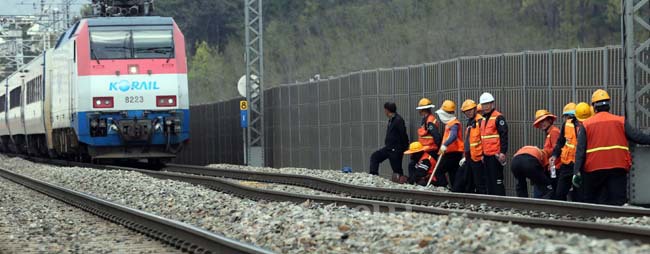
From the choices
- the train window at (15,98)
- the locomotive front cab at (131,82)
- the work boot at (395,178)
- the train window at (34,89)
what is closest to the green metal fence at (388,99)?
the work boot at (395,178)

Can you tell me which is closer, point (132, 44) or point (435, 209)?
point (435, 209)

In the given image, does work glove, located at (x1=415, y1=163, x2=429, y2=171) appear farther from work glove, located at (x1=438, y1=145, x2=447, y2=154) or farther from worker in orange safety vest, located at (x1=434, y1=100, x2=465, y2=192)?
work glove, located at (x1=438, y1=145, x2=447, y2=154)

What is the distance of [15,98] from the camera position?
43.1 m

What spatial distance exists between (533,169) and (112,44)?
1384 centimetres

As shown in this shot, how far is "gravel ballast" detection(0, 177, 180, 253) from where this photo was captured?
37.2 feet

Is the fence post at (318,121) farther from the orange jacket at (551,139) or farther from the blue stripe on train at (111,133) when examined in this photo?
the orange jacket at (551,139)

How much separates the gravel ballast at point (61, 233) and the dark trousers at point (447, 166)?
5.79 metres

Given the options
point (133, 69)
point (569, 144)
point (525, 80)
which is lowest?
point (569, 144)

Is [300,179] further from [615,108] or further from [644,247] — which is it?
[644,247]

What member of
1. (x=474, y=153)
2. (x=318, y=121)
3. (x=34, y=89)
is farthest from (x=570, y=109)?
(x=34, y=89)

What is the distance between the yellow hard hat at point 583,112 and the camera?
588 inches

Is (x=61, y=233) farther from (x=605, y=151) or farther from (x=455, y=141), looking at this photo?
(x=455, y=141)

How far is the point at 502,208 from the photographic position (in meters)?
14.0

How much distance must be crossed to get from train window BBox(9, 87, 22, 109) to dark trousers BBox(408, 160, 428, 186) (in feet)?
79.3
